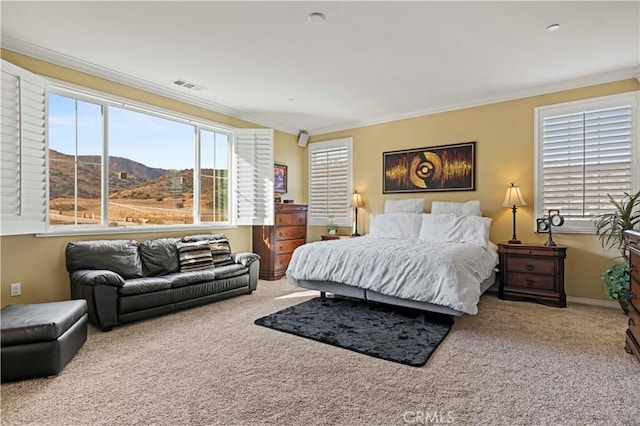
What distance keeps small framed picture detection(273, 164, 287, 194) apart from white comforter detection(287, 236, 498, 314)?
220 centimetres

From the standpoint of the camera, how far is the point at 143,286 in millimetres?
3350

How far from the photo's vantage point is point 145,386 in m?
2.15

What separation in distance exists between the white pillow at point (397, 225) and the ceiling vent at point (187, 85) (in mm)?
3133

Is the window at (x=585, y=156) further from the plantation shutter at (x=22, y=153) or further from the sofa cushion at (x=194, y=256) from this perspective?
the plantation shutter at (x=22, y=153)

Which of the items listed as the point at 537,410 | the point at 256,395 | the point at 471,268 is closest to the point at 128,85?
the point at 256,395

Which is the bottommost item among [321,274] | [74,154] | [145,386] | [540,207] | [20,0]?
[145,386]

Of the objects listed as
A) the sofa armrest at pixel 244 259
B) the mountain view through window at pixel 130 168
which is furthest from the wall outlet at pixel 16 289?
the sofa armrest at pixel 244 259

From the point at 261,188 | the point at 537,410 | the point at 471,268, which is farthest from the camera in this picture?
the point at 261,188

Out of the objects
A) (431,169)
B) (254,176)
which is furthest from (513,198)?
(254,176)

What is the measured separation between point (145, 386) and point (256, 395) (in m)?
0.74

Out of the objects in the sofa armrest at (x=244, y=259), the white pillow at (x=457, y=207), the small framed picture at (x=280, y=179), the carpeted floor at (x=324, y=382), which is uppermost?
the small framed picture at (x=280, y=179)

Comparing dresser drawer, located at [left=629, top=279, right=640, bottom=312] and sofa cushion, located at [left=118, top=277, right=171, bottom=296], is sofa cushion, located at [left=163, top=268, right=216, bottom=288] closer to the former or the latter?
sofa cushion, located at [left=118, top=277, right=171, bottom=296]

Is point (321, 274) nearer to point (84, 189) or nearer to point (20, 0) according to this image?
point (84, 189)

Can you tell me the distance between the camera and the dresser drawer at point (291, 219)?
5.62 m
